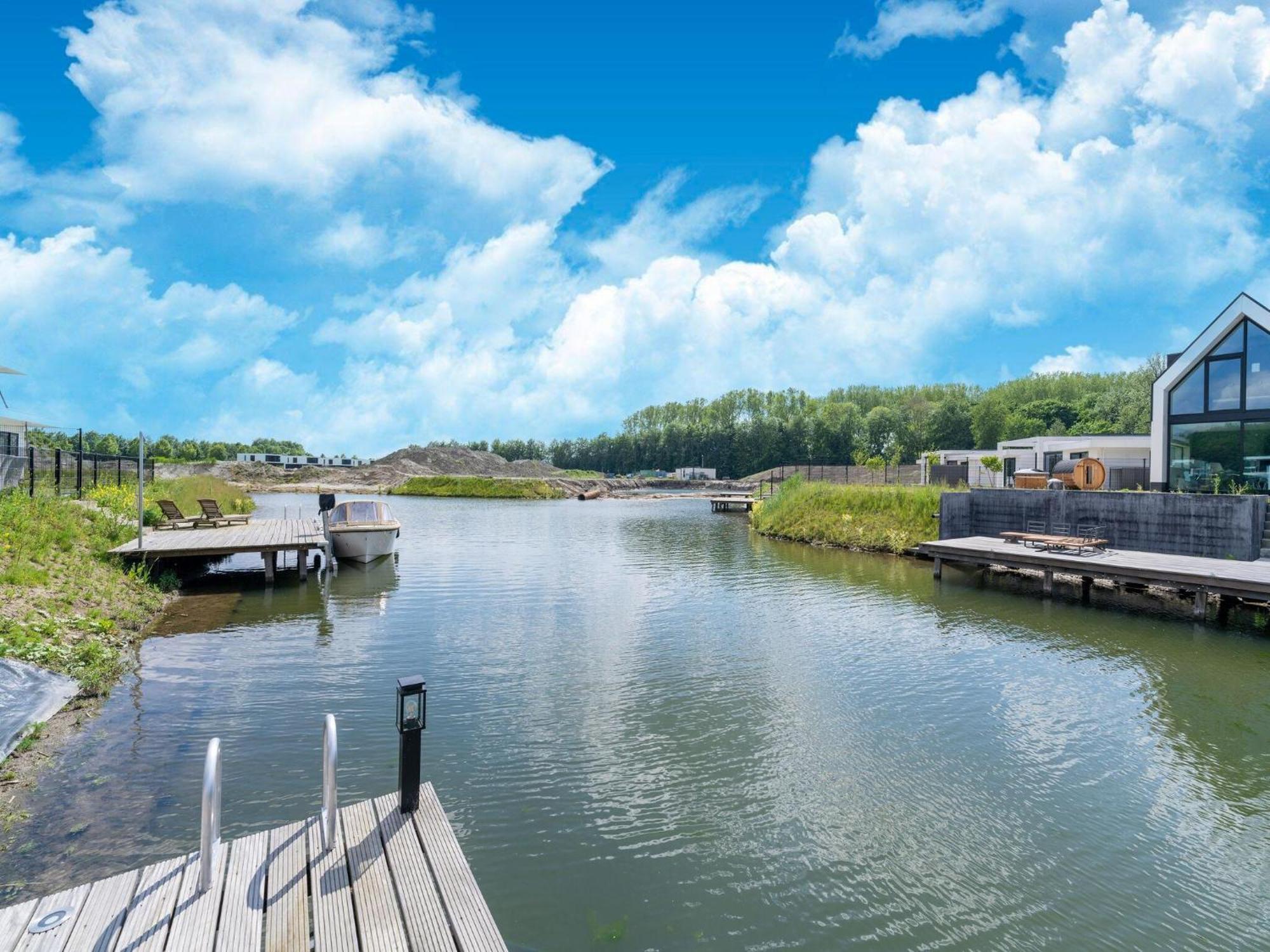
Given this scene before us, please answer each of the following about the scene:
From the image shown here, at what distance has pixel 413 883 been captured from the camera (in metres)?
3.70

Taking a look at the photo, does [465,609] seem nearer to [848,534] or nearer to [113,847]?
[113,847]

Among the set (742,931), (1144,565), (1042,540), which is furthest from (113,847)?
(1042,540)

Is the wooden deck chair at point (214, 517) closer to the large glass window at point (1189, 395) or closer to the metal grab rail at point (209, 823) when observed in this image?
the metal grab rail at point (209, 823)

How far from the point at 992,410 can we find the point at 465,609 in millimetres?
89684

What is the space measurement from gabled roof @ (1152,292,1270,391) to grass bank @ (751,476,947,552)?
7.58 m

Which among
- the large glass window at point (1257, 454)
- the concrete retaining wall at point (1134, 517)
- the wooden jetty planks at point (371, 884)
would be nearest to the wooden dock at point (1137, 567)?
the concrete retaining wall at point (1134, 517)

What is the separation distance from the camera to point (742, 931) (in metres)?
4.54

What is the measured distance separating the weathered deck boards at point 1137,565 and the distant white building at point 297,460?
106 meters

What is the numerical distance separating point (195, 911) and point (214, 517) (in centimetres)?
2051

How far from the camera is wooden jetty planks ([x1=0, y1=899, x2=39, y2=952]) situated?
3.21 metres

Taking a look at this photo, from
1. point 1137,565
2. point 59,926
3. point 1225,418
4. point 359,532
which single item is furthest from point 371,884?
point 1225,418

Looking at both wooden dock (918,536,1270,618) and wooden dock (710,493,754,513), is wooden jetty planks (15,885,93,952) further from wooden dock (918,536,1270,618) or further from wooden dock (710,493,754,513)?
wooden dock (710,493,754,513)

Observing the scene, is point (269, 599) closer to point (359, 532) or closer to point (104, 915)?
point (359, 532)

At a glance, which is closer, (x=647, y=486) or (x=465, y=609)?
(x=465, y=609)
